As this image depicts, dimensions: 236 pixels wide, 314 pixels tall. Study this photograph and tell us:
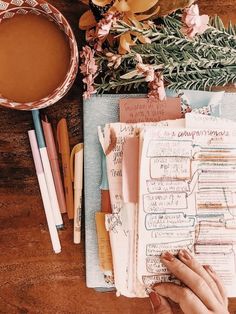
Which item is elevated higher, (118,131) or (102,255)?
(118,131)

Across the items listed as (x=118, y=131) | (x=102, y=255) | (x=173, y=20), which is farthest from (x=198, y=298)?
(x=173, y=20)

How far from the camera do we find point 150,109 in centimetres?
86

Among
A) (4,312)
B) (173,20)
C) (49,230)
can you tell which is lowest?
(4,312)

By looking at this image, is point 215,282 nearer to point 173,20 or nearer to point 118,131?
point 118,131

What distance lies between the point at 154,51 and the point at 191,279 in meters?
0.34

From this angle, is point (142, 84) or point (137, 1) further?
point (142, 84)

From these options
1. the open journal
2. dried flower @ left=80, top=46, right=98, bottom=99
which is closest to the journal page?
the open journal

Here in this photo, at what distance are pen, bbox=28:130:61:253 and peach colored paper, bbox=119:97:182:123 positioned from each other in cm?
14

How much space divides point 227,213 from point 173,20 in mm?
297

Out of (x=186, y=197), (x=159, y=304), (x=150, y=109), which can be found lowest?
(x=159, y=304)

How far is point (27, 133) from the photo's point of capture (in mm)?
881

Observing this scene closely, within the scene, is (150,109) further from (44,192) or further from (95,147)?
(44,192)

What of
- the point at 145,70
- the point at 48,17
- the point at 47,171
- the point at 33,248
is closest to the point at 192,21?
the point at 145,70

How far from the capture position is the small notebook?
0.87 meters
